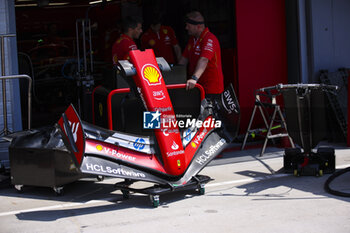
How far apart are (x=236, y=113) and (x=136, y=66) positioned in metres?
1.27

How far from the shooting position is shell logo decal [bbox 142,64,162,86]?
524 centimetres

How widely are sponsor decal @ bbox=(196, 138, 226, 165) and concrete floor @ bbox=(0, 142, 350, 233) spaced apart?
36cm

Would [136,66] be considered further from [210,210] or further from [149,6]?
[149,6]

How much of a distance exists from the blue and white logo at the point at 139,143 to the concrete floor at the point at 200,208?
1.86ft

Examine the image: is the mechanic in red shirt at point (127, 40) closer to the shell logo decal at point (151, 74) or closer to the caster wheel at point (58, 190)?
the shell logo decal at point (151, 74)

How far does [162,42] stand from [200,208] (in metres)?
4.11

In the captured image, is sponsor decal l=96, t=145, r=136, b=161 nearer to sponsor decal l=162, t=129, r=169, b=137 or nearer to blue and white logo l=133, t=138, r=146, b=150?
blue and white logo l=133, t=138, r=146, b=150

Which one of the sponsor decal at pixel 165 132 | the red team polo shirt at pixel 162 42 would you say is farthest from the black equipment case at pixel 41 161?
the red team polo shirt at pixel 162 42

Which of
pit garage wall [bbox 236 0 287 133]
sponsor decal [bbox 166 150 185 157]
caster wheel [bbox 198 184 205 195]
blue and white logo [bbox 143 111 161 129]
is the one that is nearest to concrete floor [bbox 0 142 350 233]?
caster wheel [bbox 198 184 205 195]

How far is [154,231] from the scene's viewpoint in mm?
4340

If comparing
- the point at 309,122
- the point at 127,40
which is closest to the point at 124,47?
the point at 127,40

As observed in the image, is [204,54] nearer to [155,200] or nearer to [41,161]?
[155,200]

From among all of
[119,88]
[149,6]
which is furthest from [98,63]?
[119,88]

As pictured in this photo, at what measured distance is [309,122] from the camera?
6160 mm
